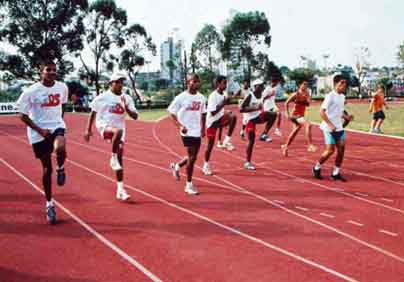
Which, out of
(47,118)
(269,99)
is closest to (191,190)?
(47,118)

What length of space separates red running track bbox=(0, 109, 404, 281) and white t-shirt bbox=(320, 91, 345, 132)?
1086 mm

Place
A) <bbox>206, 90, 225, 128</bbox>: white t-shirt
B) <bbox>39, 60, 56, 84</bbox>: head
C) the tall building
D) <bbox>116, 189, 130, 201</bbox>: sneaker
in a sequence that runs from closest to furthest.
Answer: <bbox>39, 60, 56, 84</bbox>: head, <bbox>116, 189, 130, 201</bbox>: sneaker, <bbox>206, 90, 225, 128</bbox>: white t-shirt, the tall building

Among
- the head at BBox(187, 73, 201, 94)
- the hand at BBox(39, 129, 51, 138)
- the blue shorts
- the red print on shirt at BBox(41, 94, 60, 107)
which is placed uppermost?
the head at BBox(187, 73, 201, 94)

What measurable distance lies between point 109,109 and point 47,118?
1094 millimetres

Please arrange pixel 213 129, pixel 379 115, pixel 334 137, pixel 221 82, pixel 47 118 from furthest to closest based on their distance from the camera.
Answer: pixel 379 115, pixel 213 129, pixel 221 82, pixel 334 137, pixel 47 118

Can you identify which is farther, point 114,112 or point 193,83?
point 193,83

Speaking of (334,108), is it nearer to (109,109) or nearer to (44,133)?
(109,109)

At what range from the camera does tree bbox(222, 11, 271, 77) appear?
178 ft

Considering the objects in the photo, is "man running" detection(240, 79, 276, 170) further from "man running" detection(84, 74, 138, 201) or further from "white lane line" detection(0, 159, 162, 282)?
"white lane line" detection(0, 159, 162, 282)

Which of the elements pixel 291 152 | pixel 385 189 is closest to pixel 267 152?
pixel 291 152

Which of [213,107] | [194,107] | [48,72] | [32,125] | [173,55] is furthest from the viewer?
[173,55]

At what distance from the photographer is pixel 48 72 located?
17.5 feet

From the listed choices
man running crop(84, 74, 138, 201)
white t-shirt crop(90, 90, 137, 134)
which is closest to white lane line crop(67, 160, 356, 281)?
man running crop(84, 74, 138, 201)

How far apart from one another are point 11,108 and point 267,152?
1117 inches
